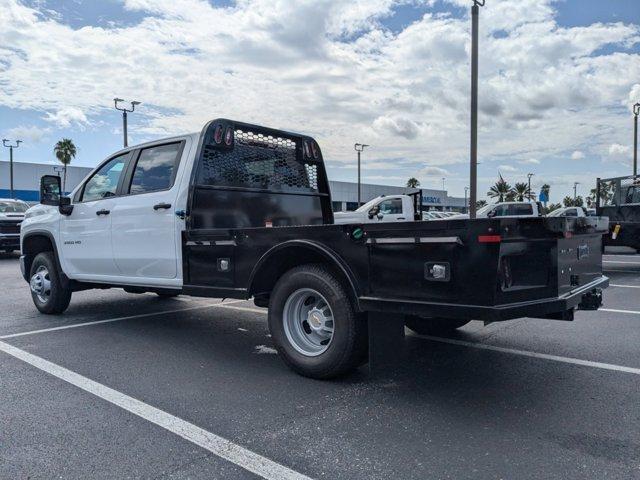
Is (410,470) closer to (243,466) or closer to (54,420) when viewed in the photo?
(243,466)

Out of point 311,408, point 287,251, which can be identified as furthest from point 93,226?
point 311,408

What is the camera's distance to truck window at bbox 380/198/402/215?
65.7 feet

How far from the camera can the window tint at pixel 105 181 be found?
6.19 metres

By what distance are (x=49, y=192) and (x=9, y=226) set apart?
11.8 meters

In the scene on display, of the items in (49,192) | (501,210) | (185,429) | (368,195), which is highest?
(368,195)

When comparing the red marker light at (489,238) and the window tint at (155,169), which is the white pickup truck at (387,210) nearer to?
the window tint at (155,169)

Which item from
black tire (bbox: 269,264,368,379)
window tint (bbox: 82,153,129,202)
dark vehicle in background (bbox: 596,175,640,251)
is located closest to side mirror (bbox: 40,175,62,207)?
window tint (bbox: 82,153,129,202)

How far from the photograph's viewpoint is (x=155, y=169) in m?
5.72

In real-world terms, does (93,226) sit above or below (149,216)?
below

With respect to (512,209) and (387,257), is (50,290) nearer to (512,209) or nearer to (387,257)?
(387,257)

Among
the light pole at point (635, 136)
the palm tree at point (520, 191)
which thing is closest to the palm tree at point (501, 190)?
the palm tree at point (520, 191)

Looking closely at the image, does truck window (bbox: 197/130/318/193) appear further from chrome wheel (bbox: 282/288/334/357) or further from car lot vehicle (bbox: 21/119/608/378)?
chrome wheel (bbox: 282/288/334/357)

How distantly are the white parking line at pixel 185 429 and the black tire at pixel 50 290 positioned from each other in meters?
2.34

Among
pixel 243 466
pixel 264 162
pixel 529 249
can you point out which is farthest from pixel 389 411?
pixel 264 162
